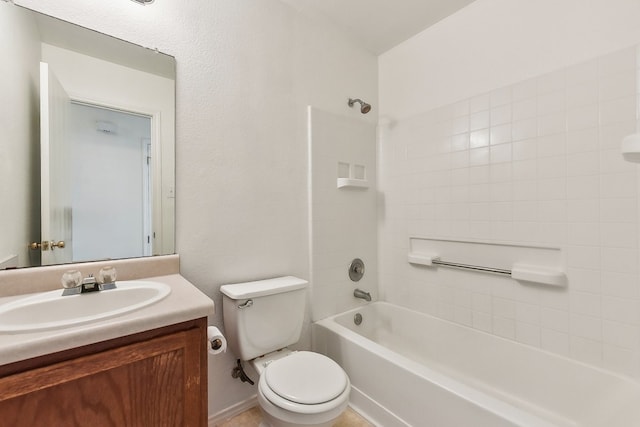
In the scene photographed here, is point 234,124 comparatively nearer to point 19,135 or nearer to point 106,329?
→ point 19,135

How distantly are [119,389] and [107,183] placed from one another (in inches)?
34.0

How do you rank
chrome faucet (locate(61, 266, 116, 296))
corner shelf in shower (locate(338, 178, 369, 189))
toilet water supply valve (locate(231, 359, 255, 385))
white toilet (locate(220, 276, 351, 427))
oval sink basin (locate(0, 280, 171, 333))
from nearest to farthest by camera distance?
oval sink basin (locate(0, 280, 171, 333)), chrome faucet (locate(61, 266, 116, 296)), white toilet (locate(220, 276, 351, 427)), toilet water supply valve (locate(231, 359, 255, 385)), corner shelf in shower (locate(338, 178, 369, 189))

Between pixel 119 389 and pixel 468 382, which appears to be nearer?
pixel 119 389

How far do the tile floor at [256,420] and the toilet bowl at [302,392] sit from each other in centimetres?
41

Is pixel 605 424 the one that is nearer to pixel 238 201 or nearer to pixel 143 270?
pixel 238 201

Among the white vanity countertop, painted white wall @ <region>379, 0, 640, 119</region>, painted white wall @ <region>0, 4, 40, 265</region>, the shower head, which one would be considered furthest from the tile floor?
painted white wall @ <region>379, 0, 640, 119</region>

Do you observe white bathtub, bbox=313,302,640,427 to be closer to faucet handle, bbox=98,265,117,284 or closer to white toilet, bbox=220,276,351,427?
white toilet, bbox=220,276,351,427

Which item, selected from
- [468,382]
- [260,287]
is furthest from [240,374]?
[468,382]

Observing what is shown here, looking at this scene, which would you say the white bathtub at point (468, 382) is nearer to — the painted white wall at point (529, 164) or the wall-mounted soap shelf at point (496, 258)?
the painted white wall at point (529, 164)

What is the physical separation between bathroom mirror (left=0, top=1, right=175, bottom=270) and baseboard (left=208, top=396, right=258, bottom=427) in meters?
0.93

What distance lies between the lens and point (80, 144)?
119 centimetres

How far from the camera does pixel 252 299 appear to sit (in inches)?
55.2

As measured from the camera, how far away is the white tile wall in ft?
4.29

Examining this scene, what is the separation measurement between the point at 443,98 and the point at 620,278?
1.37 m
